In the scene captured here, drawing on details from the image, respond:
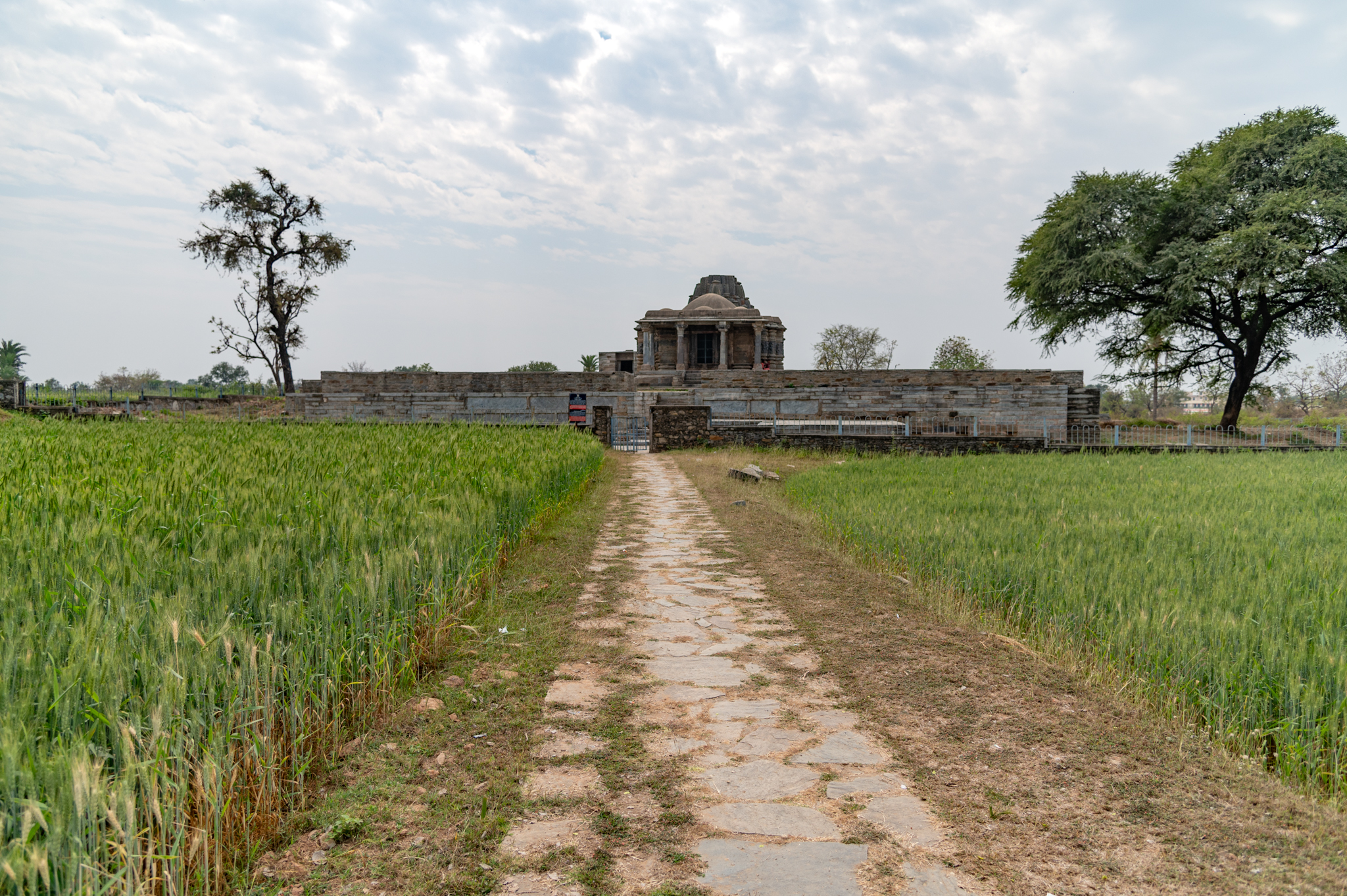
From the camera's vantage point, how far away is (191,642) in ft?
8.20

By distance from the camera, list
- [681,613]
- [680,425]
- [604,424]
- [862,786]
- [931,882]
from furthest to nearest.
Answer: [604,424]
[680,425]
[681,613]
[862,786]
[931,882]

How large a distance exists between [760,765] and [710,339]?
40663 millimetres

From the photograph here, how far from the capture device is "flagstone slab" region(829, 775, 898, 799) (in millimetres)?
2900

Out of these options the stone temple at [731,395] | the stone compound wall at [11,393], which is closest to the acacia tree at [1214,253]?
the stone temple at [731,395]

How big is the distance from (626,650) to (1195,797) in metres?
2.93

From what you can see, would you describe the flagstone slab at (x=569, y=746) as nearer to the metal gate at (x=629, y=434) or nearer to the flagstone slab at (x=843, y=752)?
the flagstone slab at (x=843, y=752)

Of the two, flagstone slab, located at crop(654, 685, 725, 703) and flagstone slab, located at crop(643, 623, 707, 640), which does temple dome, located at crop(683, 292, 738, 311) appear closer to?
flagstone slab, located at crop(643, 623, 707, 640)

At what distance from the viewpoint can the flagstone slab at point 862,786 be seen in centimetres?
290

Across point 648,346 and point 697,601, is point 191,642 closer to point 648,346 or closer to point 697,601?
point 697,601

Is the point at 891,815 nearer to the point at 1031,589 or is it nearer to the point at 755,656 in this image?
the point at 755,656

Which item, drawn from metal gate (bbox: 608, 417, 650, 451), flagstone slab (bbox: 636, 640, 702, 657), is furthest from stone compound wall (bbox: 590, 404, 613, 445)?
flagstone slab (bbox: 636, 640, 702, 657)

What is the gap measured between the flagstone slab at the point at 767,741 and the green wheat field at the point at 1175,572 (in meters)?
1.82

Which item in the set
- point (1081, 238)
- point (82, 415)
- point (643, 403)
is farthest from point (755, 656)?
point (1081, 238)

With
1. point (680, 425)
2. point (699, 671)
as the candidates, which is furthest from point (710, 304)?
point (699, 671)
